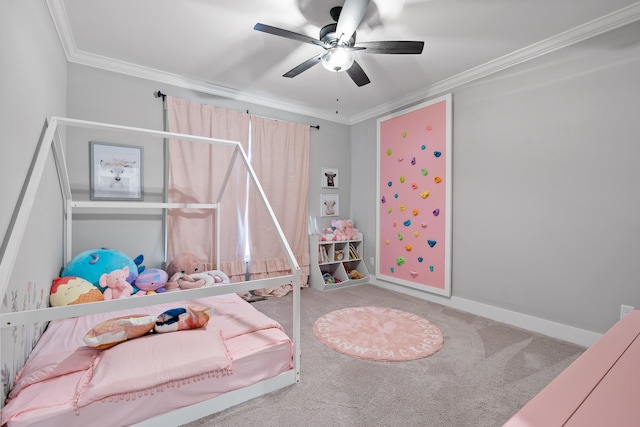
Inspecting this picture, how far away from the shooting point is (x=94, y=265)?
2.34 meters

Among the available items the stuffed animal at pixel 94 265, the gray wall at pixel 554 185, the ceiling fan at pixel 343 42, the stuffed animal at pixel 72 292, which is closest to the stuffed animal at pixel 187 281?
the stuffed animal at pixel 94 265

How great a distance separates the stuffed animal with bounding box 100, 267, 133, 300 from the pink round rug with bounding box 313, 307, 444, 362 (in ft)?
5.23

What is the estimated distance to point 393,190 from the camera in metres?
3.86

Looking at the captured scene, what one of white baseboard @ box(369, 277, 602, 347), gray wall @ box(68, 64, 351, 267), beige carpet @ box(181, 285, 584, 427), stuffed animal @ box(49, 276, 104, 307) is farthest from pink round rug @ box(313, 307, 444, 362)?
gray wall @ box(68, 64, 351, 267)

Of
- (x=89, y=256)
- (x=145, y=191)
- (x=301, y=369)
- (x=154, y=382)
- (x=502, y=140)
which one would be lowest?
(x=301, y=369)

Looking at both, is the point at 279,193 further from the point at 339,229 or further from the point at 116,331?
the point at 116,331

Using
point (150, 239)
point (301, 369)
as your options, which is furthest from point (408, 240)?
point (150, 239)

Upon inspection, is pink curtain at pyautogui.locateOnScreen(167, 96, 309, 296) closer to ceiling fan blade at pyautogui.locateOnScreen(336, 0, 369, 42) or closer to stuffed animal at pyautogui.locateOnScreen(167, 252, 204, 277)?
stuffed animal at pyautogui.locateOnScreen(167, 252, 204, 277)

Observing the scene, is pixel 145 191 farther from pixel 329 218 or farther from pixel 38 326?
pixel 329 218

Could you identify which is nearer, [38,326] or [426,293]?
[38,326]

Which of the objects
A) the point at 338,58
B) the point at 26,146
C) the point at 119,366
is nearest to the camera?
the point at 119,366

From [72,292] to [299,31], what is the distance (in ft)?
8.34

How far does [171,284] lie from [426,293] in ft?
9.03

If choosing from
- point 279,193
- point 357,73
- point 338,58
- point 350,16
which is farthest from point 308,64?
point 279,193
